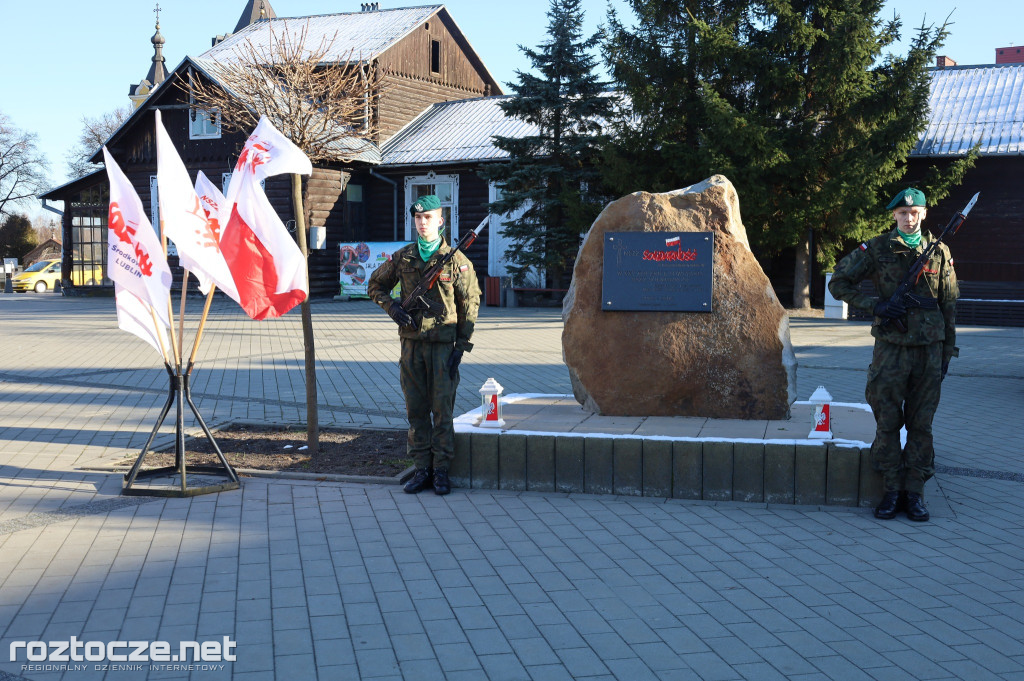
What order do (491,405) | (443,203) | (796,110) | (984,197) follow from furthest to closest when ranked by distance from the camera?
(443,203)
(984,197)
(796,110)
(491,405)

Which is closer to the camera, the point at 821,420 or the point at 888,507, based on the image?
the point at 888,507

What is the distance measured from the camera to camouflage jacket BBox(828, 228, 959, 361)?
17.9 feet

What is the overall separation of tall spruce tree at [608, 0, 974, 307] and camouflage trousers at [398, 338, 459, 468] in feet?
47.1

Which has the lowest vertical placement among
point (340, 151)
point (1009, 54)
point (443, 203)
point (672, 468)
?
point (672, 468)

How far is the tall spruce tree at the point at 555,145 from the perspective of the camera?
2262cm

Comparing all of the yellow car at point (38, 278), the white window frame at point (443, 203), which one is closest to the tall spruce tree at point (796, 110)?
the white window frame at point (443, 203)

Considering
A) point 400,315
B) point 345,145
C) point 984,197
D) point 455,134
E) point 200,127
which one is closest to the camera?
point 400,315

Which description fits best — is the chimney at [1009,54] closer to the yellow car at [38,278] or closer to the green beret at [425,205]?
the yellow car at [38,278]

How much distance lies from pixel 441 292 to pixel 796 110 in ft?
54.3

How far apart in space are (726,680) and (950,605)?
4.69 feet

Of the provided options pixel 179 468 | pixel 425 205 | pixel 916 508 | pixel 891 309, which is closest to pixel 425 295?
pixel 425 205

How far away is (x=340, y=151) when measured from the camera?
2653 cm

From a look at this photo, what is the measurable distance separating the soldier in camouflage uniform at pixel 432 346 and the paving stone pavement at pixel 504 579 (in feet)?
1.09

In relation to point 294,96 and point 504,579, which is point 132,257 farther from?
point 294,96
